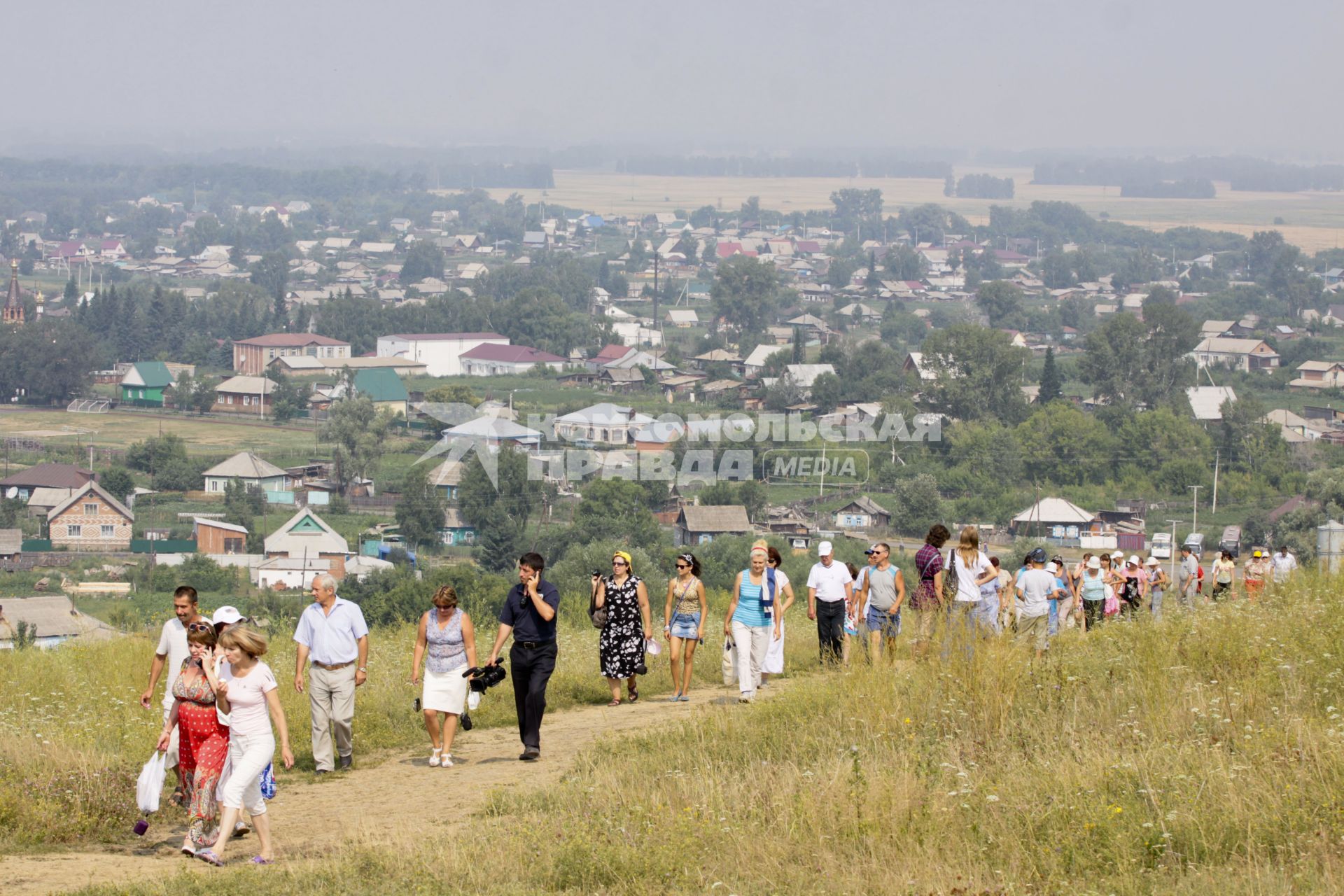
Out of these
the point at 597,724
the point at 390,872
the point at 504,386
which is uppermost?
the point at 390,872

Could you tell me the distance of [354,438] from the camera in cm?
4250

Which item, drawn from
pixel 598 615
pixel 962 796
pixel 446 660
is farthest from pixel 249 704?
pixel 598 615

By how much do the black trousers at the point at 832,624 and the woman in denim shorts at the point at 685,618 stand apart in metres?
0.63

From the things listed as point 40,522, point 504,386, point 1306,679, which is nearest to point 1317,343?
point 504,386

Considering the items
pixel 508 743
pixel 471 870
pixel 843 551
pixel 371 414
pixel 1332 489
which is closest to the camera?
pixel 471 870

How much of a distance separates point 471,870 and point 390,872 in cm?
27

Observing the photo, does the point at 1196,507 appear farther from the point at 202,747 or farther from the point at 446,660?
the point at 202,747

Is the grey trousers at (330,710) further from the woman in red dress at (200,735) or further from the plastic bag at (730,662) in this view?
the plastic bag at (730,662)

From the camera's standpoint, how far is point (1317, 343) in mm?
71625

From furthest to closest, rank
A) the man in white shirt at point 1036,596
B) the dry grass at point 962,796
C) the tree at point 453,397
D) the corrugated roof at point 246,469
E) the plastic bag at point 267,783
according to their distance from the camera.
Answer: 1. the tree at point 453,397
2. the corrugated roof at point 246,469
3. the man in white shirt at point 1036,596
4. the plastic bag at point 267,783
5. the dry grass at point 962,796

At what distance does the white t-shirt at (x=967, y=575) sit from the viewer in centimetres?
746

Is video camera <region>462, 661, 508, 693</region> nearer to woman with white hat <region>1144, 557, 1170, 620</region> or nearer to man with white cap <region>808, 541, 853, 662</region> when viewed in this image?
man with white cap <region>808, 541, 853, 662</region>

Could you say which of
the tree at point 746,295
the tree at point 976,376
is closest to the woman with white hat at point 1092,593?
the tree at point 976,376

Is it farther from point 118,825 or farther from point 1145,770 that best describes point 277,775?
point 1145,770
